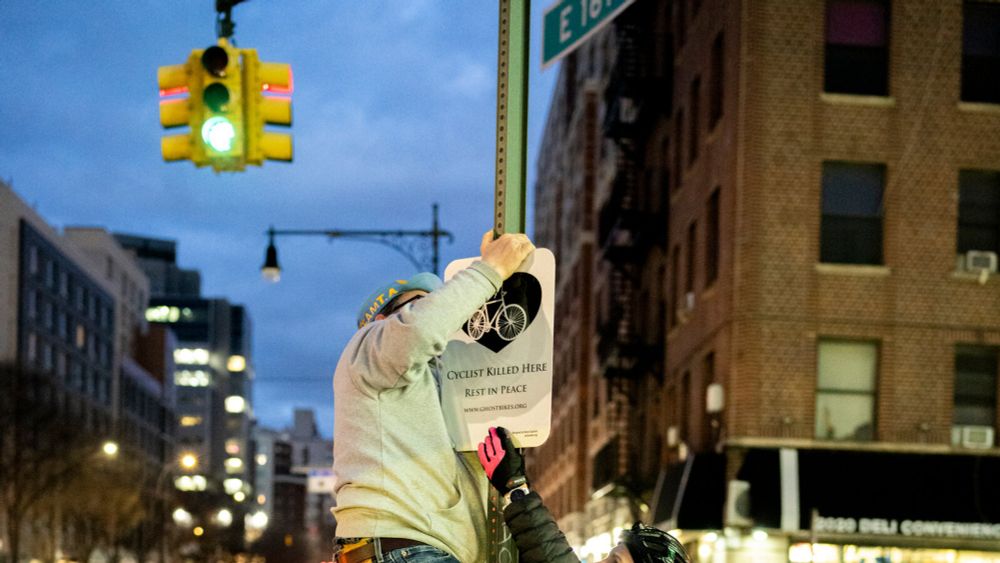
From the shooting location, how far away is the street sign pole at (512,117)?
4508mm

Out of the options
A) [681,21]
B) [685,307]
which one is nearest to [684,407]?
[685,307]

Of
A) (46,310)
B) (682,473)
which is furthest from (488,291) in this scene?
(46,310)

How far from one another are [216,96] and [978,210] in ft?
56.8

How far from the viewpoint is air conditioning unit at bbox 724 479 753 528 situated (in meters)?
23.3

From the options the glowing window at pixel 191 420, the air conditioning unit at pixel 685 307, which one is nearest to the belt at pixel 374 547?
the air conditioning unit at pixel 685 307

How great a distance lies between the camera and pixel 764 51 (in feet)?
78.8

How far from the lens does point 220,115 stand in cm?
1155

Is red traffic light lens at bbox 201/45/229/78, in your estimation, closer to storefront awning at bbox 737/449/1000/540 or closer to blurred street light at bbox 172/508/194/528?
storefront awning at bbox 737/449/1000/540

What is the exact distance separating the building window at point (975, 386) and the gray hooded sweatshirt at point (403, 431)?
21.8m

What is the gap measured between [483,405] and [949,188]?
2157 centimetres

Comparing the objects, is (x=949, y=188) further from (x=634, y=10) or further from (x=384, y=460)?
(x=384, y=460)

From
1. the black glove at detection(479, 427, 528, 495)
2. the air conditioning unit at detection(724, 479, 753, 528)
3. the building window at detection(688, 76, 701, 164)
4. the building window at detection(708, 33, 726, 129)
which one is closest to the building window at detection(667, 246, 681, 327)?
the building window at detection(688, 76, 701, 164)

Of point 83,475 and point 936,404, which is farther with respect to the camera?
point 83,475

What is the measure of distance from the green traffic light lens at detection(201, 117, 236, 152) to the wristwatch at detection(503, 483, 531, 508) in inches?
324
